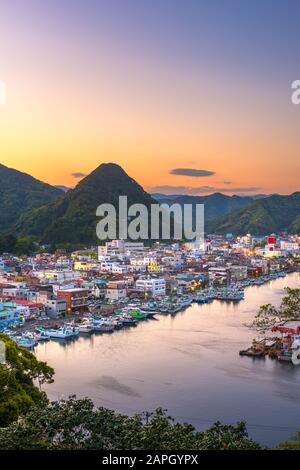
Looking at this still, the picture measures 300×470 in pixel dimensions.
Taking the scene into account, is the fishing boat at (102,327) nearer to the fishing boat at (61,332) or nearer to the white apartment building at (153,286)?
the fishing boat at (61,332)

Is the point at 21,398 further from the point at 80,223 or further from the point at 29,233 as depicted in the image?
the point at 29,233

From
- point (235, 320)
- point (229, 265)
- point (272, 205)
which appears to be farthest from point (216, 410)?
point (272, 205)

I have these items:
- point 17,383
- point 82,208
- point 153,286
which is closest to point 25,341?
point 17,383

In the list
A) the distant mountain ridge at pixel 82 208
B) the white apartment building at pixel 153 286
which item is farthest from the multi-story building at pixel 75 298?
the distant mountain ridge at pixel 82 208

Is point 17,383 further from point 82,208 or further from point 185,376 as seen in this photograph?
point 82,208

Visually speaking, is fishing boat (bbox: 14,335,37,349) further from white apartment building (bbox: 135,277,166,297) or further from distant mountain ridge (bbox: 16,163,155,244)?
distant mountain ridge (bbox: 16,163,155,244)

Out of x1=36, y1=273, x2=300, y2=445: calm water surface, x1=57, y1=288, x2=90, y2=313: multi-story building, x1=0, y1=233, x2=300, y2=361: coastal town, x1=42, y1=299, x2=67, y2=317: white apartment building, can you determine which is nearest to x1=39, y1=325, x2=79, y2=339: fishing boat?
x1=0, y1=233, x2=300, y2=361: coastal town
